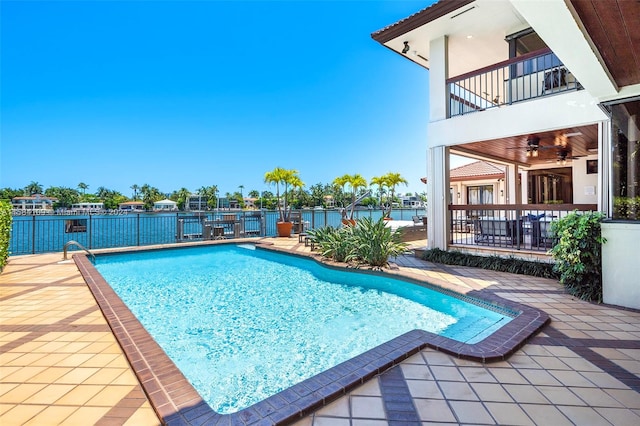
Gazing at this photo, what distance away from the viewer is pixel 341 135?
37.2 meters

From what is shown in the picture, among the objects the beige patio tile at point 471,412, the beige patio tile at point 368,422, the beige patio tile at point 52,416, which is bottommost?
the beige patio tile at point 471,412

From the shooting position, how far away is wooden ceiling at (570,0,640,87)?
7.50 ft

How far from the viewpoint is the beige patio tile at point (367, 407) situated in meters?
2.01

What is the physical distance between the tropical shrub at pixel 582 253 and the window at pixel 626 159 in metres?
0.34

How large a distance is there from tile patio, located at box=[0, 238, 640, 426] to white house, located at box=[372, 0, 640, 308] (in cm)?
191

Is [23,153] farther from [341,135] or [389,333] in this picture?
[389,333]

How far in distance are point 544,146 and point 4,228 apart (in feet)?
40.0

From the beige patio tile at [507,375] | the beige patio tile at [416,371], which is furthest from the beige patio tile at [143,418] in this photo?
the beige patio tile at [507,375]

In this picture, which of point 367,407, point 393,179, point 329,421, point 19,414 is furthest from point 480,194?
point 19,414

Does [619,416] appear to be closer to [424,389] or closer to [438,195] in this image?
[424,389]

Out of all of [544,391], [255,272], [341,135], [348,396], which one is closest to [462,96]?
[255,272]

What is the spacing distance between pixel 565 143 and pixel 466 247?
388cm

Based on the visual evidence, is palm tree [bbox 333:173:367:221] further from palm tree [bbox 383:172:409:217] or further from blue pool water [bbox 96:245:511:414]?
blue pool water [bbox 96:245:511:414]

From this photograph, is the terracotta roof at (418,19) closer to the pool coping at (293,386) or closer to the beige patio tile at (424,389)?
the pool coping at (293,386)
